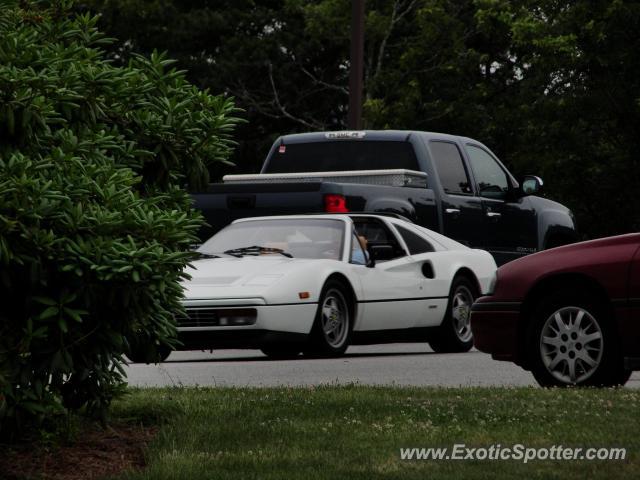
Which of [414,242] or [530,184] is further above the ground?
[530,184]

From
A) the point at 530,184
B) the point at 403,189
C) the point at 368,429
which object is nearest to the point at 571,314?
the point at 368,429

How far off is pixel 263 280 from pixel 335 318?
100 centimetres

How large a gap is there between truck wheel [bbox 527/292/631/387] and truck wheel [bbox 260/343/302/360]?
14.0ft

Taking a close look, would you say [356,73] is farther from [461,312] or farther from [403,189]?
[461,312]

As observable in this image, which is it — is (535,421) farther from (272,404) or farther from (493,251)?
(493,251)

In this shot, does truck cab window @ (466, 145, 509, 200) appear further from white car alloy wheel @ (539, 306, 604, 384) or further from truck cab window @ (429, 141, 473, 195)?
white car alloy wheel @ (539, 306, 604, 384)

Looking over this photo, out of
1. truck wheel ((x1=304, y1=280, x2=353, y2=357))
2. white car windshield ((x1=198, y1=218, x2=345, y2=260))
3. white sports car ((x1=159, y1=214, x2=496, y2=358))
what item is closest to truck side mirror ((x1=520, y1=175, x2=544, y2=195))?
white sports car ((x1=159, y1=214, x2=496, y2=358))

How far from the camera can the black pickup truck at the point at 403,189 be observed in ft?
54.7

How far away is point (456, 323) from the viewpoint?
16.5 m

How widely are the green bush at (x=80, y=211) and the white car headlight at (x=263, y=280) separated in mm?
6390

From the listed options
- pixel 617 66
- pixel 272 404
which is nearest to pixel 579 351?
pixel 272 404

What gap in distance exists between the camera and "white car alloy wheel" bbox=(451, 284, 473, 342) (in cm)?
1642

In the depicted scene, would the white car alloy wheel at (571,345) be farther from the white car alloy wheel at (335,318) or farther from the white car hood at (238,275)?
the white car alloy wheel at (335,318)

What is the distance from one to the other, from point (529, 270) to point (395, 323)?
4606mm
